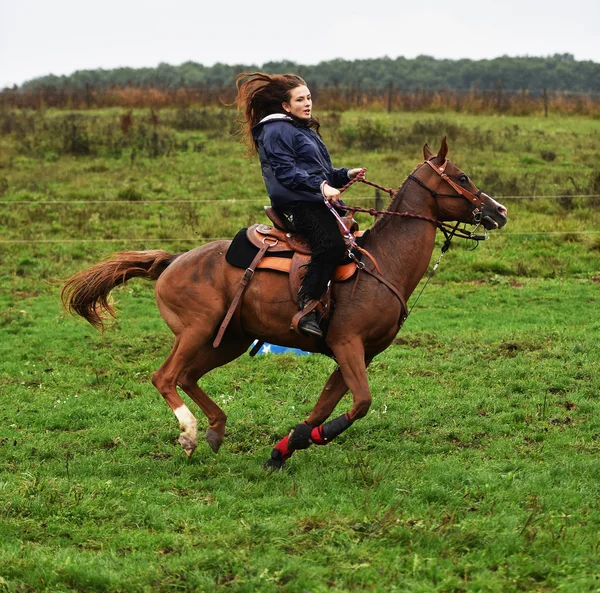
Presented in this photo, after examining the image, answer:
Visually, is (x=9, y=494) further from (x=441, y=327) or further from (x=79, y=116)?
(x=79, y=116)

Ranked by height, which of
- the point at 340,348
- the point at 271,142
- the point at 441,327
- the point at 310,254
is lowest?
the point at 441,327

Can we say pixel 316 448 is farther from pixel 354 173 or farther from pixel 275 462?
pixel 354 173

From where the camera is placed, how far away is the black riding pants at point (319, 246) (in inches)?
263

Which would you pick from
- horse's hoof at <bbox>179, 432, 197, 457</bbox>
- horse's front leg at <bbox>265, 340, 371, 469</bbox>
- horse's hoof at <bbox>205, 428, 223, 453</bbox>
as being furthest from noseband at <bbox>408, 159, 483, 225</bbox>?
horse's hoof at <bbox>179, 432, 197, 457</bbox>

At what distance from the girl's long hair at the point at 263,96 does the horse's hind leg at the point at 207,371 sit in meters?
1.74

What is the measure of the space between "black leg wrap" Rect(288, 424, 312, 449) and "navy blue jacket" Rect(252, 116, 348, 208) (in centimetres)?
176

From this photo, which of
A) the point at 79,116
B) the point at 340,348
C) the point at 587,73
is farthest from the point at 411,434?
the point at 587,73

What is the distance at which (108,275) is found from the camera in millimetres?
7797

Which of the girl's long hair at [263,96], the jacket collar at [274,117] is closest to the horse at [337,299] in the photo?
the girl's long hair at [263,96]

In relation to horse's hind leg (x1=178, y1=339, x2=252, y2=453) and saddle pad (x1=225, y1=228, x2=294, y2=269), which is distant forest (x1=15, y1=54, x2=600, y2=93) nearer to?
horse's hind leg (x1=178, y1=339, x2=252, y2=453)

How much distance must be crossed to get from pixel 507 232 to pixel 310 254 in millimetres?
10608

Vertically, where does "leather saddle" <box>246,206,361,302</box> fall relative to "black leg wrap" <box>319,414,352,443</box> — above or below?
above

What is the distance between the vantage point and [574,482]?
6.32 m

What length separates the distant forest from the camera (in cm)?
6094
